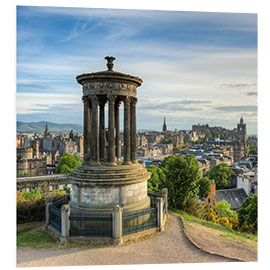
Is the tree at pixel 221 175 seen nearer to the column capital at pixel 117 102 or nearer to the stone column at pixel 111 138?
the column capital at pixel 117 102

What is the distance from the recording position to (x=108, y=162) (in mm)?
13477

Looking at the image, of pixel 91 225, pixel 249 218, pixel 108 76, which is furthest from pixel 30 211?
pixel 249 218

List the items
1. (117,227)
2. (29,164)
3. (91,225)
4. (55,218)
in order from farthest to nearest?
(29,164), (55,218), (91,225), (117,227)

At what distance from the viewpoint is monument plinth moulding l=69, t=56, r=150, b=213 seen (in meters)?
12.7

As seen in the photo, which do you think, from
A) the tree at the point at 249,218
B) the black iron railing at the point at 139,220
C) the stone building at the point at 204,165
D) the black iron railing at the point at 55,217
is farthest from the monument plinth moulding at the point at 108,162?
the stone building at the point at 204,165

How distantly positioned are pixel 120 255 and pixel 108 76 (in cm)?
842

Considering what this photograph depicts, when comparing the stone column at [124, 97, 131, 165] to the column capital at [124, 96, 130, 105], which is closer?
the column capital at [124, 96, 130, 105]

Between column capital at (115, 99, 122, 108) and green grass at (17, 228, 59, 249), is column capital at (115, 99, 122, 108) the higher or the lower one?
the higher one

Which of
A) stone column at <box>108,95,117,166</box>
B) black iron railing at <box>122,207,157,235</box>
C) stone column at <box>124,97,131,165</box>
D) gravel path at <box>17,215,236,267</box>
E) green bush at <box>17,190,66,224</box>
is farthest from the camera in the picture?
green bush at <box>17,190,66,224</box>

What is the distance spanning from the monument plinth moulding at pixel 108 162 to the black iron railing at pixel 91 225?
50cm

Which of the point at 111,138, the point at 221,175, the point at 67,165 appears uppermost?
the point at 111,138

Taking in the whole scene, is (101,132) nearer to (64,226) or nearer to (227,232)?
(64,226)

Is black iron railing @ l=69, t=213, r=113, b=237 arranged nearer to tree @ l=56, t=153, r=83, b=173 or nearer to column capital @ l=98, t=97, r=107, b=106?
column capital @ l=98, t=97, r=107, b=106

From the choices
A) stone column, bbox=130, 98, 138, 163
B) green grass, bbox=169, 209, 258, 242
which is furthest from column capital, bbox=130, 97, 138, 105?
green grass, bbox=169, 209, 258, 242
